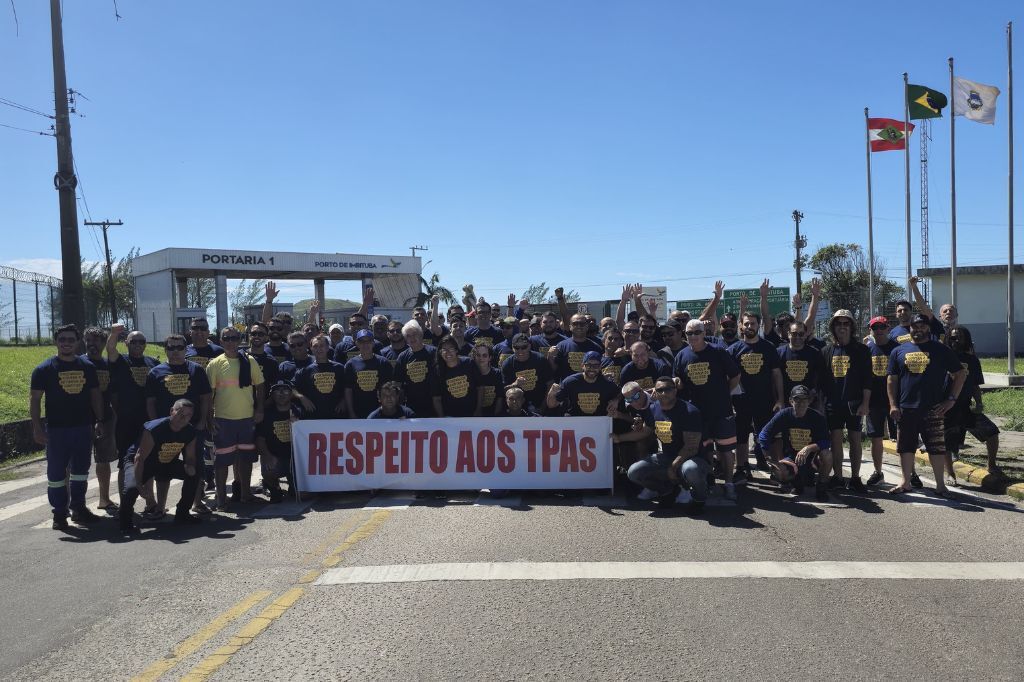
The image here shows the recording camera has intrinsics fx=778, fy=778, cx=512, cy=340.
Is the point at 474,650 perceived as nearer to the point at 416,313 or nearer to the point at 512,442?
the point at 512,442

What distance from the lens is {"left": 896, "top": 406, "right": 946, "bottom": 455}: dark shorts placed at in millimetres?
7984

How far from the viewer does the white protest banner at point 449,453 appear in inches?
330

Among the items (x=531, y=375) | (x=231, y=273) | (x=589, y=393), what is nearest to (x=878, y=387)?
(x=589, y=393)

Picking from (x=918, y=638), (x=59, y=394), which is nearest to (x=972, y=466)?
(x=918, y=638)

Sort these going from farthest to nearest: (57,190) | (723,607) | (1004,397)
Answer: (1004,397) < (57,190) < (723,607)

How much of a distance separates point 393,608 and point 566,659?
1302 millimetres

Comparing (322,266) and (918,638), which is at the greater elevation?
(322,266)

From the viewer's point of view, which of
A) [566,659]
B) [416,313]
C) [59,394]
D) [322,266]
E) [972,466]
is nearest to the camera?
[566,659]

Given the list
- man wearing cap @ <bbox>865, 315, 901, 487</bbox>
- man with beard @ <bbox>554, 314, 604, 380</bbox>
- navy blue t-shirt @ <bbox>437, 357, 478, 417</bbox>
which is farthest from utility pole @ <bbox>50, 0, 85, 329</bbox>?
man wearing cap @ <bbox>865, 315, 901, 487</bbox>

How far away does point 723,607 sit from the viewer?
15.7ft

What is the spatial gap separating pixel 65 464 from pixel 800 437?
292 inches

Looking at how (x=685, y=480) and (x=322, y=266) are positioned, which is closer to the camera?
(x=685, y=480)

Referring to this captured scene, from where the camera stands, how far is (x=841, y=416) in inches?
336

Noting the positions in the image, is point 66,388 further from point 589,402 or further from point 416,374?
point 589,402
